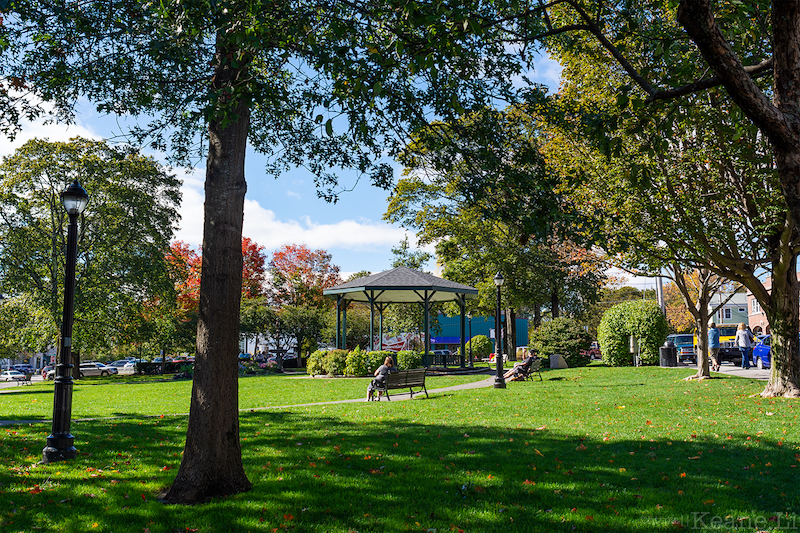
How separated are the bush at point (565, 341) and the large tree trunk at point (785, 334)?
553 inches

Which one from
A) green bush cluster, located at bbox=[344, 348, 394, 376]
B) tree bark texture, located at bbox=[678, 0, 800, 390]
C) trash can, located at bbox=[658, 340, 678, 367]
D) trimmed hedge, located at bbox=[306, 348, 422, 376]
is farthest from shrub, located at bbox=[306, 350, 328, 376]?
tree bark texture, located at bbox=[678, 0, 800, 390]

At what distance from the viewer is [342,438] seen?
329 inches

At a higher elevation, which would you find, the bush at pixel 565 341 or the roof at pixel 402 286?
the roof at pixel 402 286

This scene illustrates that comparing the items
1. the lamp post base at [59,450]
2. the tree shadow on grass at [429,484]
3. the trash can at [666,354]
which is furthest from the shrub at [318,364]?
the lamp post base at [59,450]

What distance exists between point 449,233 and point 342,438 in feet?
77.5

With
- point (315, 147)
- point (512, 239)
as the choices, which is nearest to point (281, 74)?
point (315, 147)

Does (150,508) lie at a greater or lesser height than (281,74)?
lesser

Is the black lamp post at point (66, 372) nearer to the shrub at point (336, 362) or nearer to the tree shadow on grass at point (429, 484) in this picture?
the tree shadow on grass at point (429, 484)

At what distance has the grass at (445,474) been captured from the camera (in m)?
4.62

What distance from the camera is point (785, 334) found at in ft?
42.5

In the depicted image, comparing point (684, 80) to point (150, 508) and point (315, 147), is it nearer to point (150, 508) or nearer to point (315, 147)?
point (315, 147)

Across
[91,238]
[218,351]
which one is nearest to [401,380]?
[218,351]

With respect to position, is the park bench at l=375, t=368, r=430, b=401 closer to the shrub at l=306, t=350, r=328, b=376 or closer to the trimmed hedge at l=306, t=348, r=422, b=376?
the trimmed hedge at l=306, t=348, r=422, b=376

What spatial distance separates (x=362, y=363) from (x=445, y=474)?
705 inches
